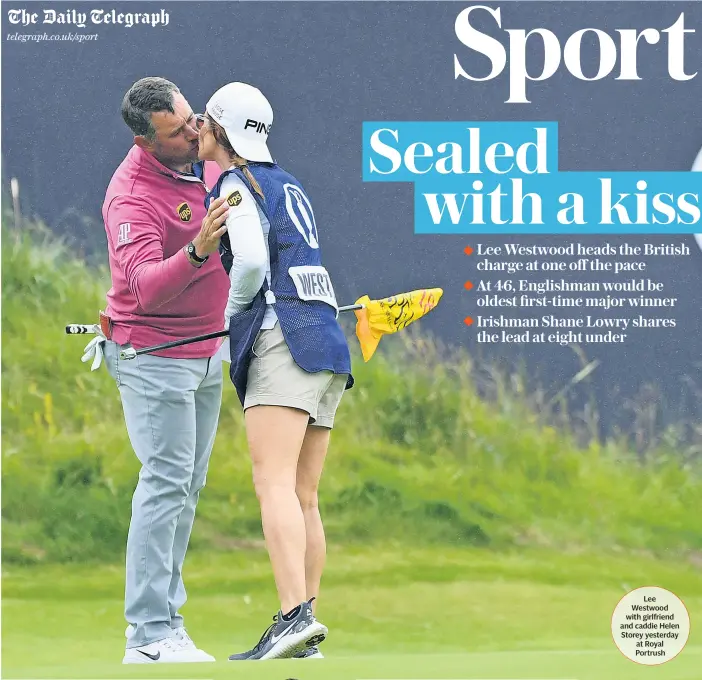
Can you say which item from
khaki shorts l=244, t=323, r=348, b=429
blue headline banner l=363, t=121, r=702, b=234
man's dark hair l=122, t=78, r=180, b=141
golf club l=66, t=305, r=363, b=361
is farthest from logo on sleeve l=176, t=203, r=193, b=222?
blue headline banner l=363, t=121, r=702, b=234

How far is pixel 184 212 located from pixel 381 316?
0.86 meters

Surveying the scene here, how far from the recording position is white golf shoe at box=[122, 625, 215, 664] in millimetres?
5637

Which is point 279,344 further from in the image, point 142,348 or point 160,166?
point 160,166

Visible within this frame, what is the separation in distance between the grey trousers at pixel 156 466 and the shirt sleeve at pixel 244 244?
0.62 metres

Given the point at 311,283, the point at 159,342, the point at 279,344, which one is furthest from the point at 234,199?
the point at 159,342

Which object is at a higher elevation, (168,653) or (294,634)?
(294,634)

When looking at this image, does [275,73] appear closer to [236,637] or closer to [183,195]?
[183,195]

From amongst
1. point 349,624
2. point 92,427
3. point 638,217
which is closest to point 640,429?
point 638,217

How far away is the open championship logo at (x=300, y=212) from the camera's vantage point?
521 centimetres

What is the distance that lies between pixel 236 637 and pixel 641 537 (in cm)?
174

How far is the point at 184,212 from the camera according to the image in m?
5.67

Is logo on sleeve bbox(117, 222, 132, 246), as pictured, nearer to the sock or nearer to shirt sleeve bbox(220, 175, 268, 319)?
shirt sleeve bbox(220, 175, 268, 319)
